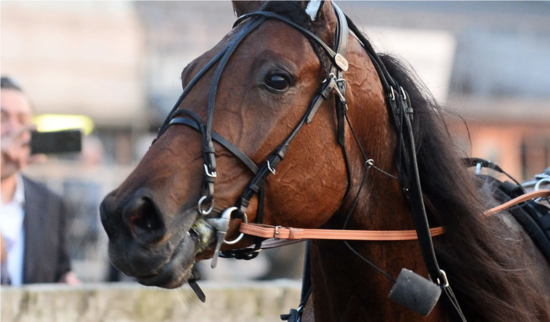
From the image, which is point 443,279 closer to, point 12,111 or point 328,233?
point 328,233

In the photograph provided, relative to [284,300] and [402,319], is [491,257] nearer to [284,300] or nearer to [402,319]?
[402,319]

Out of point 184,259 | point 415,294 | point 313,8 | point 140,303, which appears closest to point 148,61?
point 140,303

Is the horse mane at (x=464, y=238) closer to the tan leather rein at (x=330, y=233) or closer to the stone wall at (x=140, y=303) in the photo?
the tan leather rein at (x=330, y=233)

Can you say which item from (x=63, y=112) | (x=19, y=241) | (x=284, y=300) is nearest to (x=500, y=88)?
(x=63, y=112)

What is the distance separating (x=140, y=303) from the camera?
17.1 ft

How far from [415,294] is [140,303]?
3.27 m

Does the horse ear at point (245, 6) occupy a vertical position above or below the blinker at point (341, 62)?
above

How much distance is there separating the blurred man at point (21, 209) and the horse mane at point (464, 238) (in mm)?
3410

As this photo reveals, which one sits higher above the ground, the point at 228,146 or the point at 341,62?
the point at 341,62

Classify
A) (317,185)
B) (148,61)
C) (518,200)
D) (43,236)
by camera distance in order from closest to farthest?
1. (317,185)
2. (518,200)
3. (43,236)
4. (148,61)

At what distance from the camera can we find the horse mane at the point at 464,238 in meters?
2.59

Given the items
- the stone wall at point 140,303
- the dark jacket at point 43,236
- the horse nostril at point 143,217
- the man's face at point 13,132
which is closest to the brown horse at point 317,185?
the horse nostril at point 143,217

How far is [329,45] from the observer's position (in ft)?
7.97

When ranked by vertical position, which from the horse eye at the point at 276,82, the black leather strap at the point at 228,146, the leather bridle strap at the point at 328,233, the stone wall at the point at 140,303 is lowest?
the stone wall at the point at 140,303
